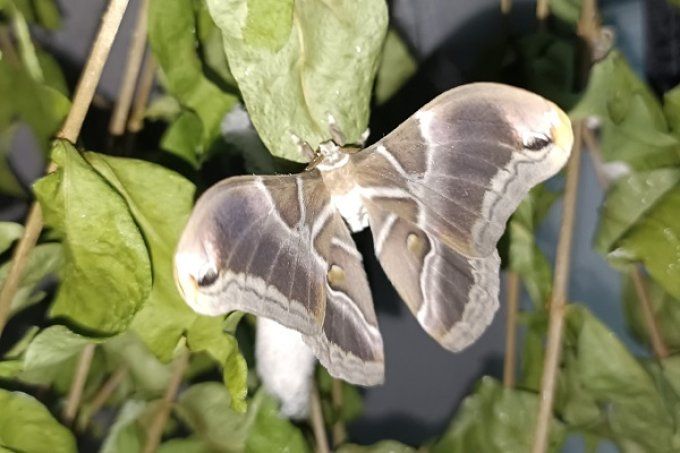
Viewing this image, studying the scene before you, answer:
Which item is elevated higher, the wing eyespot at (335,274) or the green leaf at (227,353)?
the wing eyespot at (335,274)

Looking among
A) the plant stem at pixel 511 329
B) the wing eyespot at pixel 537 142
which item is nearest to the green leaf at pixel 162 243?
the wing eyespot at pixel 537 142

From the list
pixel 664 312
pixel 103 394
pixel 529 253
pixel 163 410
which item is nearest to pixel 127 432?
pixel 163 410

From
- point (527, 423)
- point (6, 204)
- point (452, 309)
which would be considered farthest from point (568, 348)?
point (6, 204)

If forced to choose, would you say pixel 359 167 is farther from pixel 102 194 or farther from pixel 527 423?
pixel 527 423

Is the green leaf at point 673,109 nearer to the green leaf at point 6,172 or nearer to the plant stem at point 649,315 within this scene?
the plant stem at point 649,315

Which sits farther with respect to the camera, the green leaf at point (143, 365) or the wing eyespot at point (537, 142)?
the green leaf at point (143, 365)

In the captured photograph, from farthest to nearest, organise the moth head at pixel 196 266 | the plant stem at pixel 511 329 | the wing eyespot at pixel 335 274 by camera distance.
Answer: the plant stem at pixel 511 329, the wing eyespot at pixel 335 274, the moth head at pixel 196 266
